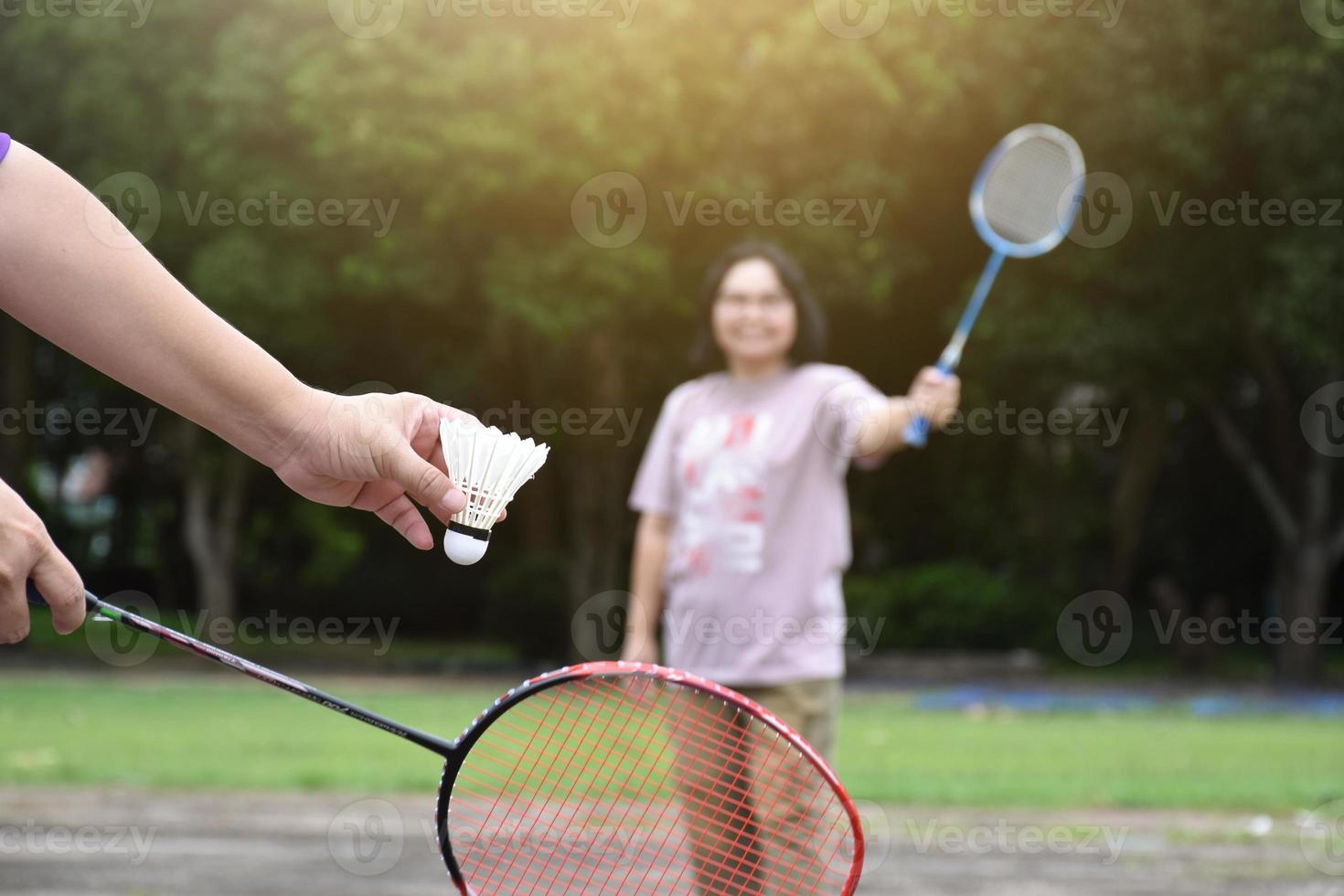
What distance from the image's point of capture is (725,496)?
15.7ft

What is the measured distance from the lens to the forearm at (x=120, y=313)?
212 cm

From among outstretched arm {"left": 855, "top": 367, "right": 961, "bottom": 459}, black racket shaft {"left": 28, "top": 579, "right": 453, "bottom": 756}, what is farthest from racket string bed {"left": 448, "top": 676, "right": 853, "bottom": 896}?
outstretched arm {"left": 855, "top": 367, "right": 961, "bottom": 459}

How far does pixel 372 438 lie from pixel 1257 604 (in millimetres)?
30770

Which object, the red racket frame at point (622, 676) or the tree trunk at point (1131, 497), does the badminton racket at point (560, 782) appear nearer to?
the red racket frame at point (622, 676)

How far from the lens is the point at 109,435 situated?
3039cm

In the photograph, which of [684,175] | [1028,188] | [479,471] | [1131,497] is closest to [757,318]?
[479,471]

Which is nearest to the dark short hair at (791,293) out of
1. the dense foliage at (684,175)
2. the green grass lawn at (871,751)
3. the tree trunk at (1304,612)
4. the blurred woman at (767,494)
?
the blurred woman at (767,494)

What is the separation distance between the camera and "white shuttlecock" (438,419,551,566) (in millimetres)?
2256

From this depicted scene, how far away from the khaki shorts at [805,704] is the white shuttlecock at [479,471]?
7.91ft

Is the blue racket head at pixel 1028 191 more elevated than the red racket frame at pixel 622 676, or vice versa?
the blue racket head at pixel 1028 191

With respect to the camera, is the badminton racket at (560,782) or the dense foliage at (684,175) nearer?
the badminton racket at (560,782)

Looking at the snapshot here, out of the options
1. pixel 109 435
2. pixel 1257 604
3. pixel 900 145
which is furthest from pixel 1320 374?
pixel 109 435

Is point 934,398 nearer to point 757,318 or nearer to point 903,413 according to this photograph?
point 903,413

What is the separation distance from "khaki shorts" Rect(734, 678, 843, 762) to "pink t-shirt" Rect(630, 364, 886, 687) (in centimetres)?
3
